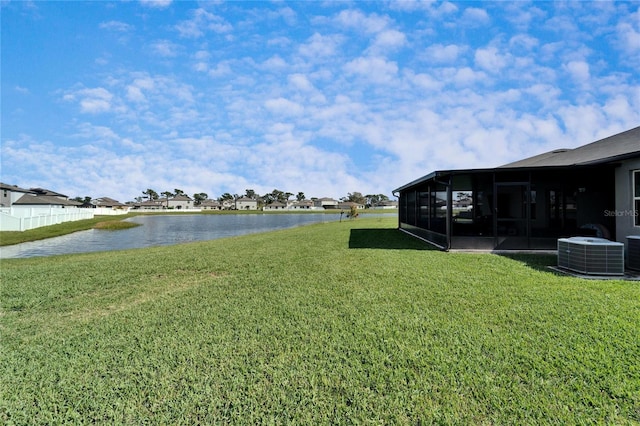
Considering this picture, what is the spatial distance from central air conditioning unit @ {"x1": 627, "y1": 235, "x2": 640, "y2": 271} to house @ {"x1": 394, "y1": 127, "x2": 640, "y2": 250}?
38.5 inches

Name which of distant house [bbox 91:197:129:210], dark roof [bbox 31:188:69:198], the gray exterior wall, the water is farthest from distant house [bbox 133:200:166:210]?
the gray exterior wall

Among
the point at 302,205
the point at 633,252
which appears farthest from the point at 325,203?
the point at 633,252

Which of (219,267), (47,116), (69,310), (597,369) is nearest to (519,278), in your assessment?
(597,369)

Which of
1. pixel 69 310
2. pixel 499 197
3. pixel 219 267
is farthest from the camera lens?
pixel 499 197

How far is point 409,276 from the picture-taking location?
546 cm

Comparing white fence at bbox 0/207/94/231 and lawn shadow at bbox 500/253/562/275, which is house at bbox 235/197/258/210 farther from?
lawn shadow at bbox 500/253/562/275

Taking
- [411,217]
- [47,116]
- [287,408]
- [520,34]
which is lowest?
[287,408]

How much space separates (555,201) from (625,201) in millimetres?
2349

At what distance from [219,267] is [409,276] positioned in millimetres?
4663

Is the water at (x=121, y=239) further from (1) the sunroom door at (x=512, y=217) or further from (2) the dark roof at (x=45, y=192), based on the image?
(2) the dark roof at (x=45, y=192)

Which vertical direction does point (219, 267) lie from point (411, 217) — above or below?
below

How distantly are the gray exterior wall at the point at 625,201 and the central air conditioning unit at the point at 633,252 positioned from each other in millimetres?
974

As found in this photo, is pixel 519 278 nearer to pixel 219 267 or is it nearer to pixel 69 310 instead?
pixel 219 267

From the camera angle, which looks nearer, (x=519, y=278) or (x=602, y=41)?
(x=519, y=278)
